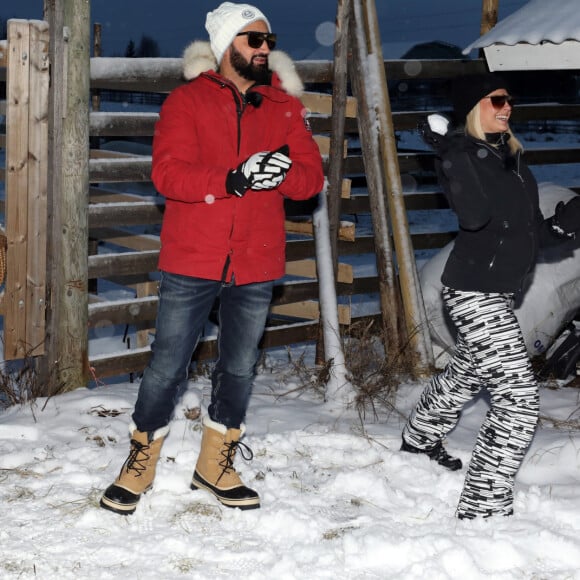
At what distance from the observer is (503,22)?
4980mm

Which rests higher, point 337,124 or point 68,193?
point 337,124

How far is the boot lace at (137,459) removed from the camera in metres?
4.12

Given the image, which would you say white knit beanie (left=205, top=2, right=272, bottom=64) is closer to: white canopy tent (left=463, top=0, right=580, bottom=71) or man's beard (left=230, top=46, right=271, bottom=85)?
man's beard (left=230, top=46, right=271, bottom=85)

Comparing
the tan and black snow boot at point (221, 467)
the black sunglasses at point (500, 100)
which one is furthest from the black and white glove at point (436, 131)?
the tan and black snow boot at point (221, 467)

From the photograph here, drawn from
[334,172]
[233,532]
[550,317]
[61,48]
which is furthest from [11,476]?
[550,317]

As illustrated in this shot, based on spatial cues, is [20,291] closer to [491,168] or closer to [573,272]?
[491,168]

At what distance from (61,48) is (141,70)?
56 cm

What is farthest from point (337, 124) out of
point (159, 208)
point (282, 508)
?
point (282, 508)

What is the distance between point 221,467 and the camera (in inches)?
168

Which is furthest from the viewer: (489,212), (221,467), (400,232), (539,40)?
(400,232)

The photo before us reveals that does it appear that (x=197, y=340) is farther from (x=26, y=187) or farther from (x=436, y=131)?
(x=26, y=187)

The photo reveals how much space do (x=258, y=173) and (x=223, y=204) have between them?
30 centimetres

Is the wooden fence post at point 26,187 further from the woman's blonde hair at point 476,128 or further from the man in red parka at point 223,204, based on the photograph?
the woman's blonde hair at point 476,128

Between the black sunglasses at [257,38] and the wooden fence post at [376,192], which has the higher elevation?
the black sunglasses at [257,38]
